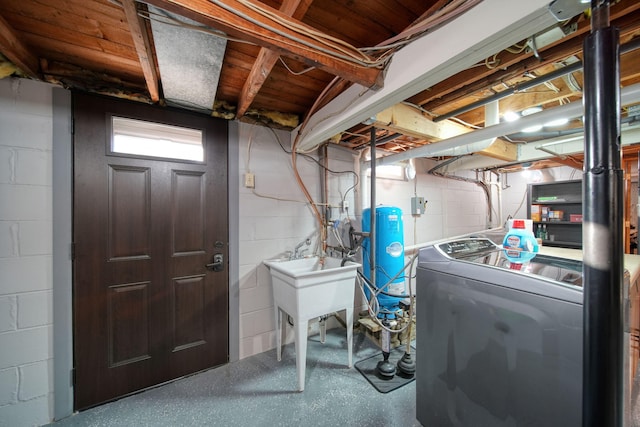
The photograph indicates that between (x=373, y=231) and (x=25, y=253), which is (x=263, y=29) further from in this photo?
(x=25, y=253)

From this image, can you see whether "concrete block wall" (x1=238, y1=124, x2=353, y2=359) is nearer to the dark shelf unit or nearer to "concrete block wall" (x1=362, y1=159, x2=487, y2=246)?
"concrete block wall" (x1=362, y1=159, x2=487, y2=246)

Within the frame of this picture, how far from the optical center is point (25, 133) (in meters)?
1.49

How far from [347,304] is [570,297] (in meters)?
1.48

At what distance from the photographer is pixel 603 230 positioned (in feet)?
2.06

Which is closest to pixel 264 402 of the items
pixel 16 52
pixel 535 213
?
pixel 16 52

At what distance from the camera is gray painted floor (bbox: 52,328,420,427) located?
5.05 feet

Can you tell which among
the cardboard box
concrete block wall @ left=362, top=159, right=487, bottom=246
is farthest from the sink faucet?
the cardboard box

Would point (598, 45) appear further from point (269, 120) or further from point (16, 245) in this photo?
point (16, 245)

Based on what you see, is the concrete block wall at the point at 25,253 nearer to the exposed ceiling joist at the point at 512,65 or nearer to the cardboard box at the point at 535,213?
the exposed ceiling joist at the point at 512,65

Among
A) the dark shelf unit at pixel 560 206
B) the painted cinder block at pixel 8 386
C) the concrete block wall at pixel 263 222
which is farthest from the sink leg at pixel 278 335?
the dark shelf unit at pixel 560 206

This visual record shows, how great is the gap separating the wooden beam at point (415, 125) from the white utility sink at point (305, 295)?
119 cm

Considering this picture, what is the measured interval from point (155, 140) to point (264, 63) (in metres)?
1.14

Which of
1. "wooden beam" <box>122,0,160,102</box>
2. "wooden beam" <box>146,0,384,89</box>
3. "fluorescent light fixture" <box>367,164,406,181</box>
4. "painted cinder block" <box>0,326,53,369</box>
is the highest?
"wooden beam" <box>122,0,160,102</box>

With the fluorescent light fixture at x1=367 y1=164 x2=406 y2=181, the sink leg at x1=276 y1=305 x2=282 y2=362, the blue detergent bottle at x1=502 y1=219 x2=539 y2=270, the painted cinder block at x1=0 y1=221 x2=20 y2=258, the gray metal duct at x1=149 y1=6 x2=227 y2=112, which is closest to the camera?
the gray metal duct at x1=149 y1=6 x2=227 y2=112
